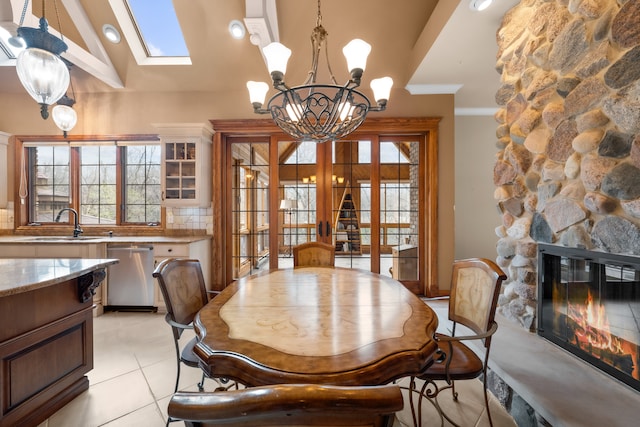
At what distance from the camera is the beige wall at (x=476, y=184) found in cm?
454

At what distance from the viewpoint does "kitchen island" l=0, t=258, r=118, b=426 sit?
58.6 inches

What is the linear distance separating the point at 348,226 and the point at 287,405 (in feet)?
11.9

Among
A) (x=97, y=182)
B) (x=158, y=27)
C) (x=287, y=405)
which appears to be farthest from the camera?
(x=97, y=182)

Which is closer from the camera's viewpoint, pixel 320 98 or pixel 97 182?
pixel 320 98

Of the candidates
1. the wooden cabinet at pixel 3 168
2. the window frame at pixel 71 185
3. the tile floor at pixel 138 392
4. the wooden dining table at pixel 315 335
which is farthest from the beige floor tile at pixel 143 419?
the wooden cabinet at pixel 3 168

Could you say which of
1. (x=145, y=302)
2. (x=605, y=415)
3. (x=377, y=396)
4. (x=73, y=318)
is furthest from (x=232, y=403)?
(x=145, y=302)

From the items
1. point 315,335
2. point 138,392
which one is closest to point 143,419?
point 138,392

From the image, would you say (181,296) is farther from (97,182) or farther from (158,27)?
(158,27)

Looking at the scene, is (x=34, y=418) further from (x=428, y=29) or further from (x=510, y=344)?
(x=428, y=29)

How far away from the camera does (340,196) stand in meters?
4.05

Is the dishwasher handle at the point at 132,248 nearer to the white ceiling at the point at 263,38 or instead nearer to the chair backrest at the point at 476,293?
the white ceiling at the point at 263,38

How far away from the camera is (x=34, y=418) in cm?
165

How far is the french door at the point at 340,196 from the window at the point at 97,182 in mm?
1080

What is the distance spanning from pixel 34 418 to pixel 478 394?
269 centimetres
